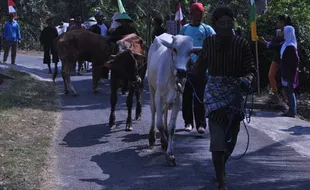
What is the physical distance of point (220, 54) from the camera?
21.3ft

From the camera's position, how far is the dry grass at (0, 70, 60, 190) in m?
7.33

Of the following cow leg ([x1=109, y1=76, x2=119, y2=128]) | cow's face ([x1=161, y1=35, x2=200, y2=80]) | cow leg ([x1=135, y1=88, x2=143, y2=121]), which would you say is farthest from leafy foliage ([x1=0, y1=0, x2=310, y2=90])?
cow's face ([x1=161, y1=35, x2=200, y2=80])

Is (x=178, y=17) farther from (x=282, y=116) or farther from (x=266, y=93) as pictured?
(x=282, y=116)

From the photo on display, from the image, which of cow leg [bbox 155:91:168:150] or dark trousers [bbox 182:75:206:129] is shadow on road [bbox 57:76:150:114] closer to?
dark trousers [bbox 182:75:206:129]

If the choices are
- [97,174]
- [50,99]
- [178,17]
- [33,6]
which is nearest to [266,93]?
[178,17]

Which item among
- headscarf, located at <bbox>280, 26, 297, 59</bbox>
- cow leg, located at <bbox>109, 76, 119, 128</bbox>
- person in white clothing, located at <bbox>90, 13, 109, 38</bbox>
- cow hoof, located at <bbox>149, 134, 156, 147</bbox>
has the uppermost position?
person in white clothing, located at <bbox>90, 13, 109, 38</bbox>

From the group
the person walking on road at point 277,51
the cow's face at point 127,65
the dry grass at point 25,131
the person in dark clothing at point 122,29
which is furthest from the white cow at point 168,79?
the person walking on road at point 277,51

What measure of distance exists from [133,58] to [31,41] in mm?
30297

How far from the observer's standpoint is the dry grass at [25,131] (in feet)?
24.0

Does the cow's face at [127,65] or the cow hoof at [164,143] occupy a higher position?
the cow's face at [127,65]

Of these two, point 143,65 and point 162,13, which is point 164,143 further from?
point 162,13

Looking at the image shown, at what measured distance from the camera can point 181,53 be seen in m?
7.96

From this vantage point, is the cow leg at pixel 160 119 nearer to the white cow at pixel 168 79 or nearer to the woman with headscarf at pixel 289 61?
the white cow at pixel 168 79

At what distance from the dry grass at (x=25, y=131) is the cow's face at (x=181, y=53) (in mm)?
2138
